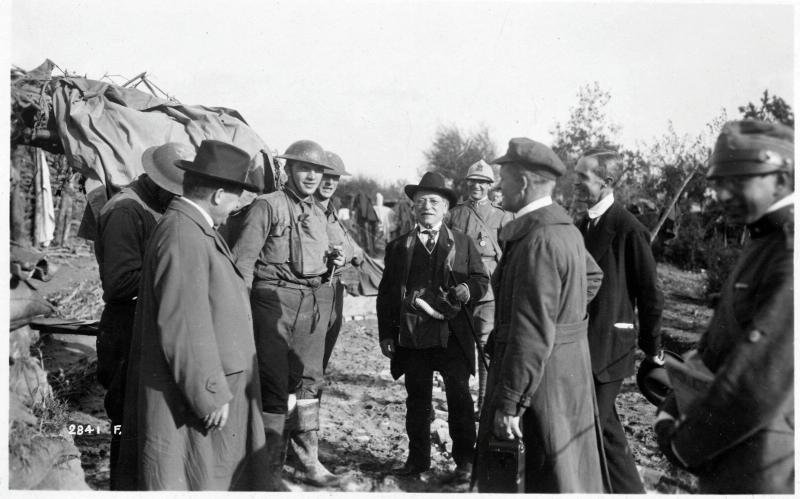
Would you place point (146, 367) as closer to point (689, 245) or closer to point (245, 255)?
point (245, 255)

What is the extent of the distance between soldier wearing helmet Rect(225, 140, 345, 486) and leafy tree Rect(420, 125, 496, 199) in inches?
509

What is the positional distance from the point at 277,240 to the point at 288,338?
2.26 ft

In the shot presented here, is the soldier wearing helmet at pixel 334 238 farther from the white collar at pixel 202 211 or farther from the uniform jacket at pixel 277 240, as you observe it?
the white collar at pixel 202 211

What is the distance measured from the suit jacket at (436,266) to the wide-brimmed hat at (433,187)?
0.27 meters

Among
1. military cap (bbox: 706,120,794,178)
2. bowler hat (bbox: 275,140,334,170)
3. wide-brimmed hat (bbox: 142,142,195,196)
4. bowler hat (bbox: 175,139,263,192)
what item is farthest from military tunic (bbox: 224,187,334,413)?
military cap (bbox: 706,120,794,178)

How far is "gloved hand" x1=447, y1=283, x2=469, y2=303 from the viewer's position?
4825 millimetres

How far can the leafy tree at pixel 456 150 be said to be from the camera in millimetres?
18203

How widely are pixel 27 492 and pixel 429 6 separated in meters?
3.74

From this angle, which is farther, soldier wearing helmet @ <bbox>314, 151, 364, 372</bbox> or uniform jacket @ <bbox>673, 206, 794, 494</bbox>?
soldier wearing helmet @ <bbox>314, 151, 364, 372</bbox>

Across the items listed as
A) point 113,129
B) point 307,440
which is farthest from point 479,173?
point 113,129

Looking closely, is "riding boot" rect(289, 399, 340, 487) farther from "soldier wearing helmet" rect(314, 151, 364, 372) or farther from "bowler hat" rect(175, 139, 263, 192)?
"bowler hat" rect(175, 139, 263, 192)

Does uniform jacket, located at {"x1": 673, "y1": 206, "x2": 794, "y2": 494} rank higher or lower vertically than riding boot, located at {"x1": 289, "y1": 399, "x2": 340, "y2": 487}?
higher

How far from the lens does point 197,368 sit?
10.1ft

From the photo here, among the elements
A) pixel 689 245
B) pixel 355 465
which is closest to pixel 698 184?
→ pixel 689 245
